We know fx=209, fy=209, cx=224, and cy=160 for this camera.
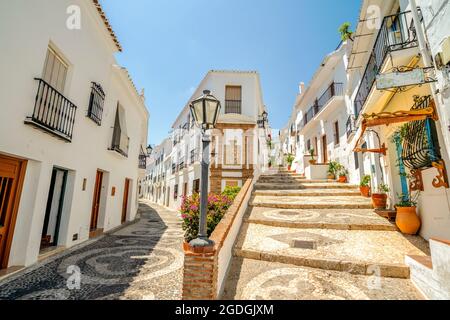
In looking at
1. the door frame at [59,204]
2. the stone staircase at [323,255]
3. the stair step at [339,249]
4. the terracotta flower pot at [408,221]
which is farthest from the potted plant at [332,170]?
the door frame at [59,204]

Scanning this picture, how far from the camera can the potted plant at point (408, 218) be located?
477cm

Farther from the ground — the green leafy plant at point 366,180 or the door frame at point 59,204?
the green leafy plant at point 366,180

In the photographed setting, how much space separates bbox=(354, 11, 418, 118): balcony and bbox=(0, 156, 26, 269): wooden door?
24.8 feet

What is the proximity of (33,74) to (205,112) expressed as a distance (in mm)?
4307

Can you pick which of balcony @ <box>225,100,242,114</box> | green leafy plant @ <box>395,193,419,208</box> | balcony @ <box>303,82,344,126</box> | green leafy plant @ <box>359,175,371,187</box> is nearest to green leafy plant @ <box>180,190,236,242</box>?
green leafy plant @ <box>395,193,419,208</box>

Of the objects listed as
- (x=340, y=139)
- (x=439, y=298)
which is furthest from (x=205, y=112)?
(x=340, y=139)

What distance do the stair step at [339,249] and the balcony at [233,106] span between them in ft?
38.3

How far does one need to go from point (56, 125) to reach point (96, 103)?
7.82ft

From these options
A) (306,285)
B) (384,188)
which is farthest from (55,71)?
(384,188)

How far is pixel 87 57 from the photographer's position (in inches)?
271

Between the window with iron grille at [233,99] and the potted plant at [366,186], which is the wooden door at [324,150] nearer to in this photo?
the window with iron grille at [233,99]

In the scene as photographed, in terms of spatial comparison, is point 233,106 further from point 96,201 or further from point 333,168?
point 96,201

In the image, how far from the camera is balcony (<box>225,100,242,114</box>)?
51.6 feet
